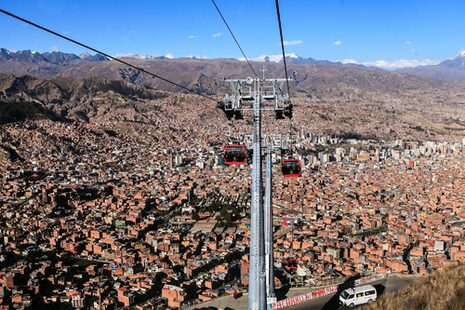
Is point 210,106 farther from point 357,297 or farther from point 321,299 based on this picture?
point 357,297

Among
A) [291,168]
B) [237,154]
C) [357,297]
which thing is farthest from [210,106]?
[237,154]

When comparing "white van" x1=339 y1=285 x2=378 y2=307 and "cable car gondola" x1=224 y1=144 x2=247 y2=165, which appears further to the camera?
"white van" x1=339 y1=285 x2=378 y2=307

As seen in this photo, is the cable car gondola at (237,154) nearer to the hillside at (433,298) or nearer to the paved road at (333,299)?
the hillside at (433,298)

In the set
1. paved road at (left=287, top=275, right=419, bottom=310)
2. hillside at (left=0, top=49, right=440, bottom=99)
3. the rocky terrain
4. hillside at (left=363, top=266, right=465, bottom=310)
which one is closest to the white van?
paved road at (left=287, top=275, right=419, bottom=310)

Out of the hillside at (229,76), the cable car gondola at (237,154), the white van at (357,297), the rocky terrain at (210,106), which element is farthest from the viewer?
the hillside at (229,76)

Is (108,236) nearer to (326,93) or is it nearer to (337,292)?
(337,292)

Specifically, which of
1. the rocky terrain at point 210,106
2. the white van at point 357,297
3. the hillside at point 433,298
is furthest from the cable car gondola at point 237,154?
the rocky terrain at point 210,106

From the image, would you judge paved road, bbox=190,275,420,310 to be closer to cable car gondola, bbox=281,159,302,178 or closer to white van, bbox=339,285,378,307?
white van, bbox=339,285,378,307
